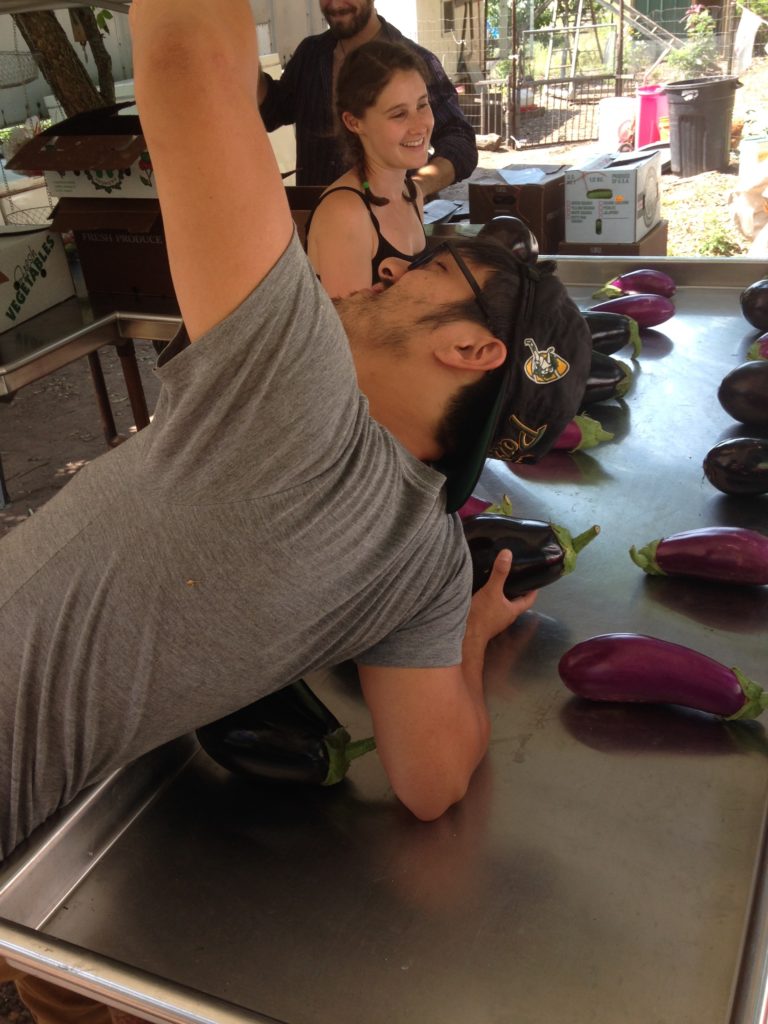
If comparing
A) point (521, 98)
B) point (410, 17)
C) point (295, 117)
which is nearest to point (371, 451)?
point (295, 117)

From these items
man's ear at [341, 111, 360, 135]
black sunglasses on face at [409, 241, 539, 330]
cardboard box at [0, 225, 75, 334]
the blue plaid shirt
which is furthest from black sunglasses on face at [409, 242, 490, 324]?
the blue plaid shirt

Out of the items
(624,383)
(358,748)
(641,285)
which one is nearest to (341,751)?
(358,748)

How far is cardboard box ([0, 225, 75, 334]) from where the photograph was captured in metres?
3.56

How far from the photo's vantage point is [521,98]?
13656mm

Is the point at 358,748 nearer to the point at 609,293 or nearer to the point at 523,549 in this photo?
the point at 523,549

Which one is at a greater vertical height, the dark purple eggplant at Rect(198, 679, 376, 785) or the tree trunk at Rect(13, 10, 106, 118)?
the tree trunk at Rect(13, 10, 106, 118)

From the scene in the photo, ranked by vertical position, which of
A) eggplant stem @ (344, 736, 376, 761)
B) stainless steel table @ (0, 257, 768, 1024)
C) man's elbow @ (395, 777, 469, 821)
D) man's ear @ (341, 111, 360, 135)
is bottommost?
stainless steel table @ (0, 257, 768, 1024)

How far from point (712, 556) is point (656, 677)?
13.3 inches

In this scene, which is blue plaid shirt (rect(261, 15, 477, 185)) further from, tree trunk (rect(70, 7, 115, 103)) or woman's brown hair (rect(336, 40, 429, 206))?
tree trunk (rect(70, 7, 115, 103))

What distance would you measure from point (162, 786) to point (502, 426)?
0.69 m

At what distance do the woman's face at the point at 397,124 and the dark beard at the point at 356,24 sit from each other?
2.68 ft

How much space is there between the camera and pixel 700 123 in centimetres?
966

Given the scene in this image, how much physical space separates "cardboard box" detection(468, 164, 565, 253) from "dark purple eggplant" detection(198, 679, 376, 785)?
3.40 metres

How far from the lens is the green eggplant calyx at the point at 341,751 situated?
4.28ft
